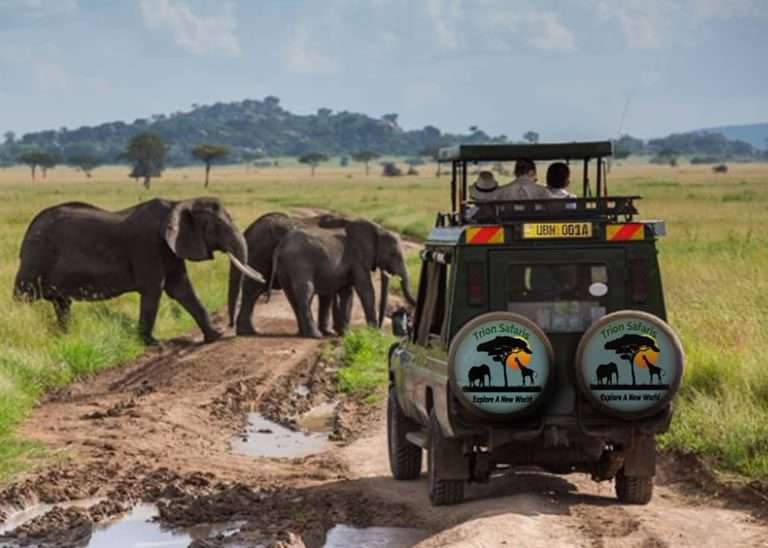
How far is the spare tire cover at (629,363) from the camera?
8.64m

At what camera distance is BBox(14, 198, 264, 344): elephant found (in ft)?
69.4

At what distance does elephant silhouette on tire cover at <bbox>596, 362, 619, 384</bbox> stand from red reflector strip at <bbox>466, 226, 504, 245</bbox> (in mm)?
934

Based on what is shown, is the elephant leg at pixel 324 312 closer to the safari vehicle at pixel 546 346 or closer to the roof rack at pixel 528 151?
the roof rack at pixel 528 151

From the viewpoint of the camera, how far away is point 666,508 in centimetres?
958

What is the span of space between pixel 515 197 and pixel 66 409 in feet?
19.8

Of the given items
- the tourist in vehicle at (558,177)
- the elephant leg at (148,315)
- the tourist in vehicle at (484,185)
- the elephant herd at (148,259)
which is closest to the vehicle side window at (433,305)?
the tourist in vehicle at (484,185)

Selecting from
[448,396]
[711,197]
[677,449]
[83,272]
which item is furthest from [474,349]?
[711,197]

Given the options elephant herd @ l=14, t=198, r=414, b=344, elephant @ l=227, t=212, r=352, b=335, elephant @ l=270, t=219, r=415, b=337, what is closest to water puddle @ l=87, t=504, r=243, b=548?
elephant herd @ l=14, t=198, r=414, b=344

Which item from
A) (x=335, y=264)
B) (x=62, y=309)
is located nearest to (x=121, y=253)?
(x=62, y=309)

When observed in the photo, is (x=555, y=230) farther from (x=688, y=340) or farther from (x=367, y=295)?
(x=367, y=295)

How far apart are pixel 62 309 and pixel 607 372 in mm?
13493

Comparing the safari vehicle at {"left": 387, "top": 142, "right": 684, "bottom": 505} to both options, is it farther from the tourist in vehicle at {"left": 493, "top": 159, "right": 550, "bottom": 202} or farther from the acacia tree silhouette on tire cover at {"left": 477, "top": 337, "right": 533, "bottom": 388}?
the tourist in vehicle at {"left": 493, "top": 159, "right": 550, "bottom": 202}

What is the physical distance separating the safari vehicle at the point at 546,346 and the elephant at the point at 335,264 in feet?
40.8

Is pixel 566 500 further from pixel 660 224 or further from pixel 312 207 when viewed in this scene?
pixel 312 207
